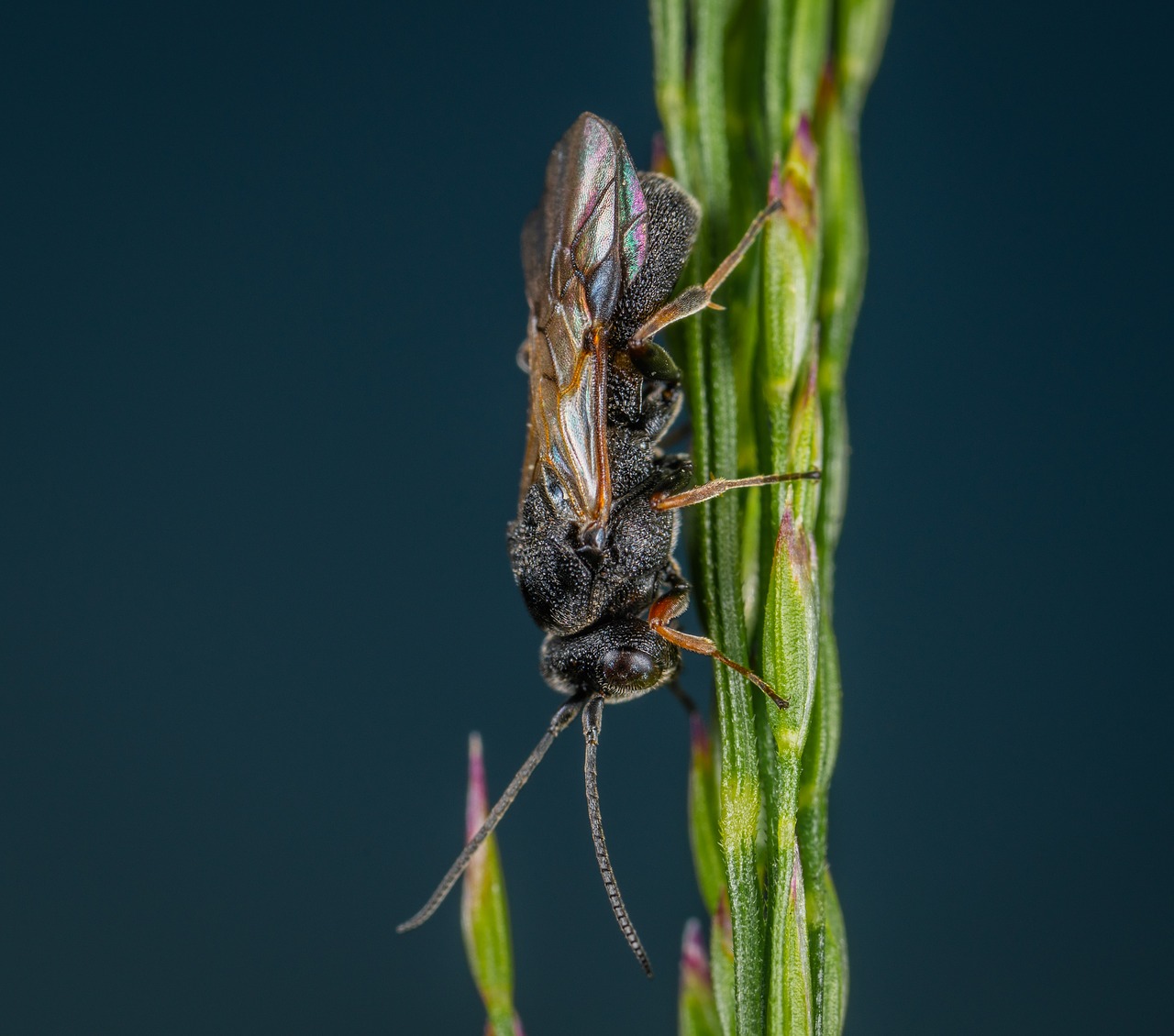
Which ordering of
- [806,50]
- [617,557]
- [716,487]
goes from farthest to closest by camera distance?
[617,557]
[716,487]
[806,50]

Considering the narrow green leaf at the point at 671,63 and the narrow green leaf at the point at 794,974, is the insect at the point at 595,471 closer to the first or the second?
the narrow green leaf at the point at 671,63

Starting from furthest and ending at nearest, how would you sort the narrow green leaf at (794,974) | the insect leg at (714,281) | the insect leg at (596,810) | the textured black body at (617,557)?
the textured black body at (617,557), the insect leg at (596,810), the insect leg at (714,281), the narrow green leaf at (794,974)

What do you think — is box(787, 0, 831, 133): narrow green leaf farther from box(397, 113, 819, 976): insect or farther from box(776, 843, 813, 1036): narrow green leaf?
box(776, 843, 813, 1036): narrow green leaf

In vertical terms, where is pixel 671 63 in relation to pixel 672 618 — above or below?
above

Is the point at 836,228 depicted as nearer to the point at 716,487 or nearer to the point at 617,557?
the point at 716,487

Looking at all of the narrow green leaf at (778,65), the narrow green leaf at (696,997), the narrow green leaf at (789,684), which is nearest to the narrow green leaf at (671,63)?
the narrow green leaf at (778,65)

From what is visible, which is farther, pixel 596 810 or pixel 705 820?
pixel 596 810

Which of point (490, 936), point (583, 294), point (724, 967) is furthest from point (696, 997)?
point (583, 294)

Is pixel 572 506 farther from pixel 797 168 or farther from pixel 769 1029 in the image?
pixel 769 1029

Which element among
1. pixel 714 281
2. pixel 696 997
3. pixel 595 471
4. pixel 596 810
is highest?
pixel 714 281
